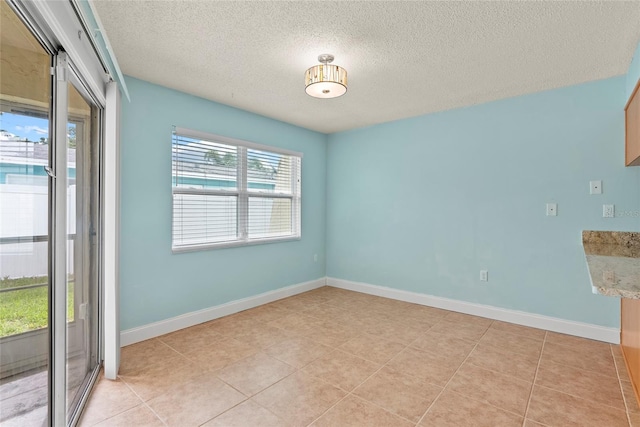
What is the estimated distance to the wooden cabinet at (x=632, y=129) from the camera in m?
2.28

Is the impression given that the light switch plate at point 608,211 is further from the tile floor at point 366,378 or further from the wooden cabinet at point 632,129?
the tile floor at point 366,378

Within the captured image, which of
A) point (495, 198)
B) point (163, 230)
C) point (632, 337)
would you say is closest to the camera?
point (632, 337)

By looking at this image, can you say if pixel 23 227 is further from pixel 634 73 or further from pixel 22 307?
pixel 634 73

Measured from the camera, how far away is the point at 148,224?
2.96 meters

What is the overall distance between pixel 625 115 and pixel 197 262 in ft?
14.3

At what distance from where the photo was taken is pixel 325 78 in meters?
2.33

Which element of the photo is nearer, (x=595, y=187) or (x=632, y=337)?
(x=632, y=337)

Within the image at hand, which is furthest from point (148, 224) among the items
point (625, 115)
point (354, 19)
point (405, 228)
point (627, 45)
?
point (625, 115)

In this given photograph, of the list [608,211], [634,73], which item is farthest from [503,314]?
[634,73]

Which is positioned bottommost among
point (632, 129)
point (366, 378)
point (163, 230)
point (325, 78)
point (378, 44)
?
point (366, 378)

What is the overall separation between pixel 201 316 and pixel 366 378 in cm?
196

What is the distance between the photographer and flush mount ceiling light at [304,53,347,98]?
2.34 m

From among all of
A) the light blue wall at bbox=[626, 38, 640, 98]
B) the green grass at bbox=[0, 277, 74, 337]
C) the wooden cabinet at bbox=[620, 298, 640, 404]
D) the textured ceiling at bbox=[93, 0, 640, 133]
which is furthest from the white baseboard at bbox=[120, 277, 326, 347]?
the light blue wall at bbox=[626, 38, 640, 98]

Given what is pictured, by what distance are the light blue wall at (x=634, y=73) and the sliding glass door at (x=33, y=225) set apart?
370 cm
